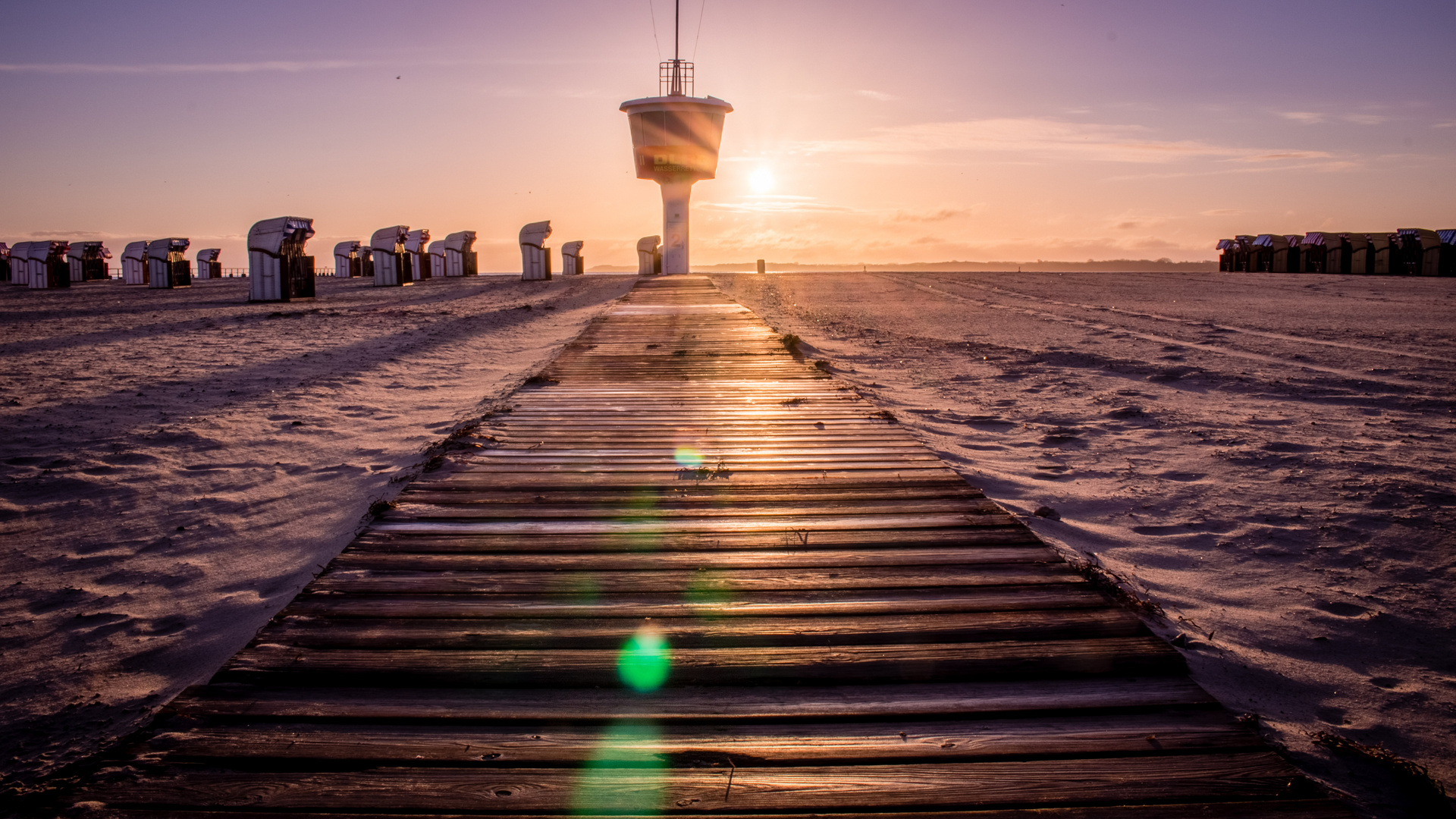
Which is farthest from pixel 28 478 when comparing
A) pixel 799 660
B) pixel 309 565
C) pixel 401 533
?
pixel 799 660

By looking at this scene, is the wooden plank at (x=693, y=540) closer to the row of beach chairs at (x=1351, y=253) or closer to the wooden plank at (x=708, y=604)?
the wooden plank at (x=708, y=604)

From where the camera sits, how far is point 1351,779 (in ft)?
7.35

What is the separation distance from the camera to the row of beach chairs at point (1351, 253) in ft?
113

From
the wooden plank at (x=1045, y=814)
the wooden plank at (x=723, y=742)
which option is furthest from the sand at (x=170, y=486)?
the wooden plank at (x=1045, y=814)

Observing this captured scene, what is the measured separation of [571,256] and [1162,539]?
50.5m

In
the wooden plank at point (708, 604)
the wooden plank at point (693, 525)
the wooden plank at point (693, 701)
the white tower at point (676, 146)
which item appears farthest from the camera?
the white tower at point (676, 146)

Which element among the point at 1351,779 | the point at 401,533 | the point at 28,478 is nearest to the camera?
the point at 1351,779

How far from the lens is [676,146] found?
148ft

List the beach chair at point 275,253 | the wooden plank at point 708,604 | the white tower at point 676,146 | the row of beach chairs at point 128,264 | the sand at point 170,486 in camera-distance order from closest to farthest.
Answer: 1. the wooden plank at point 708,604
2. the sand at point 170,486
3. the beach chair at point 275,253
4. the row of beach chairs at point 128,264
5. the white tower at point 676,146

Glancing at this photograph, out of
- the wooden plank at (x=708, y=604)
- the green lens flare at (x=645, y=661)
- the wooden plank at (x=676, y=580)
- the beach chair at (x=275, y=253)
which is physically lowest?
the green lens flare at (x=645, y=661)

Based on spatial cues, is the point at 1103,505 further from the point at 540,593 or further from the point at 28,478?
the point at 28,478

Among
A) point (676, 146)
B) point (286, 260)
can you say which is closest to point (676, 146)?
point (676, 146)

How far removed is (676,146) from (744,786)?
46.0 metres

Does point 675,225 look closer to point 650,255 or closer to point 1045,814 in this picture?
point 650,255
